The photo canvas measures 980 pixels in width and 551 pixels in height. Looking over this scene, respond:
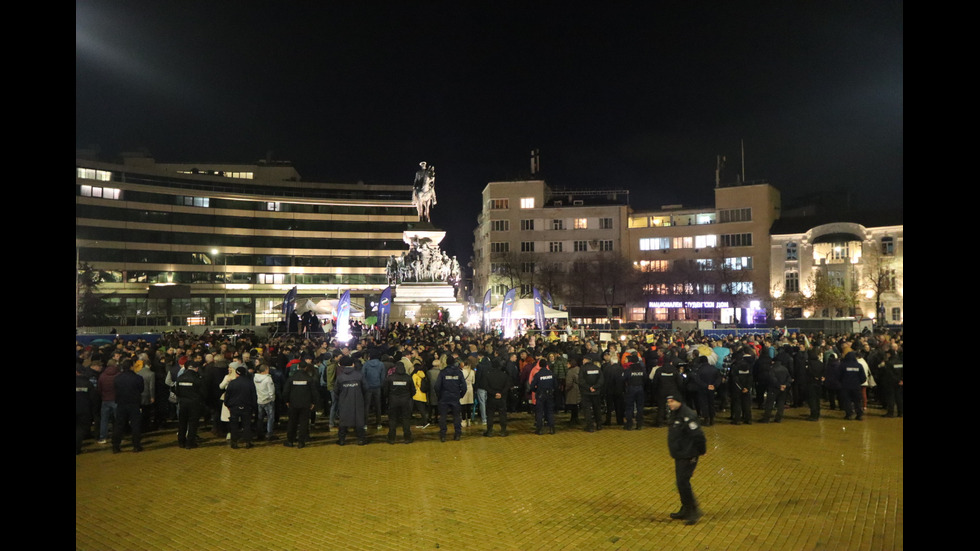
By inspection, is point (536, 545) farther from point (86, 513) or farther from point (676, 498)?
point (86, 513)

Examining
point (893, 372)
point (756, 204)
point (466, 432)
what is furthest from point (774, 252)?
point (466, 432)

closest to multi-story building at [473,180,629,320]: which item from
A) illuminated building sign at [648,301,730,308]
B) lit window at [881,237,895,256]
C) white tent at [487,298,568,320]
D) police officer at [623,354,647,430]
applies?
illuminated building sign at [648,301,730,308]

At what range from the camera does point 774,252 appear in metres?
78.8

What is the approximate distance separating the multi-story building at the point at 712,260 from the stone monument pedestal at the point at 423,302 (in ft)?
136

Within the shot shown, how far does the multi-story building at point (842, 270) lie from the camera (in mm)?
70125

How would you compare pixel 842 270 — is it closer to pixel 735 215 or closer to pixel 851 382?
pixel 735 215

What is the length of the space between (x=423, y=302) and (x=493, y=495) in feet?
116

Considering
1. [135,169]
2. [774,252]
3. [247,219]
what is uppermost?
[135,169]

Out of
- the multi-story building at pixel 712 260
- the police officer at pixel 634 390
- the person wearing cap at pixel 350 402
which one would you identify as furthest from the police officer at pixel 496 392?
the multi-story building at pixel 712 260

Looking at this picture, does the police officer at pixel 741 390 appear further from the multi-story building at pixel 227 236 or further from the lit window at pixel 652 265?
the multi-story building at pixel 227 236

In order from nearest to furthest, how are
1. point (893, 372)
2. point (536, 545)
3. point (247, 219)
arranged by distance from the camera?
point (536, 545) < point (893, 372) < point (247, 219)

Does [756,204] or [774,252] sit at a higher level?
[756,204]

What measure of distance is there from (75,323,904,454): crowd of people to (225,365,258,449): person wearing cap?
A: 0.07ft
